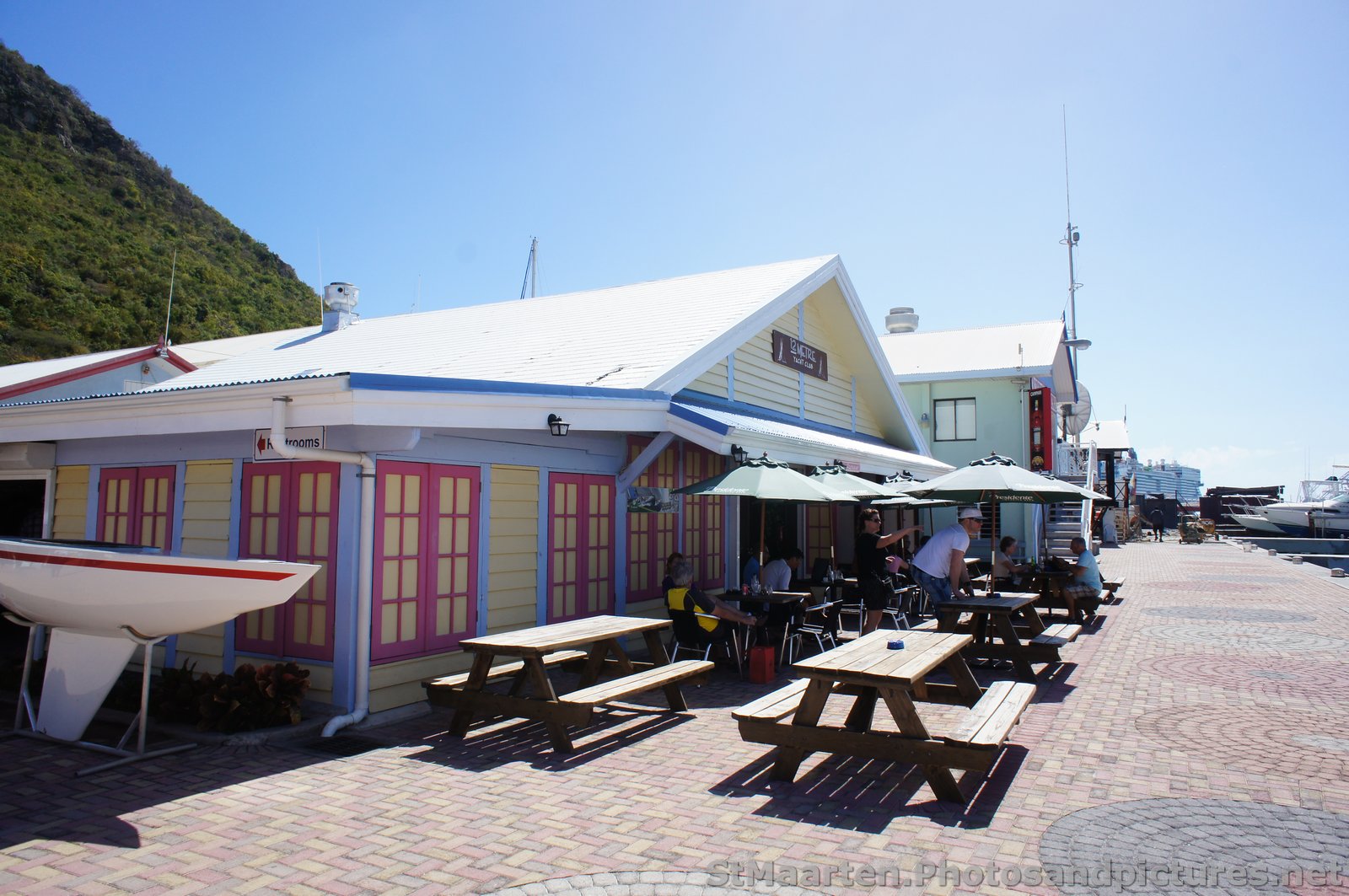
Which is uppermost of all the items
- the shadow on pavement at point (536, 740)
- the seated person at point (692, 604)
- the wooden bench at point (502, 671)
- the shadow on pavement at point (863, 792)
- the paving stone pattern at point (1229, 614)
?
the seated person at point (692, 604)

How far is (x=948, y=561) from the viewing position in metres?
9.38

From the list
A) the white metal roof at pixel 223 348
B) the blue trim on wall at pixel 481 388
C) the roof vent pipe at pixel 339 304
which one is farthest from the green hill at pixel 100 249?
the blue trim on wall at pixel 481 388

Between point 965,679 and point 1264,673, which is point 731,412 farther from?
point 1264,673

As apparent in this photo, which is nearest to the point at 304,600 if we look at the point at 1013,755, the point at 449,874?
the point at 449,874

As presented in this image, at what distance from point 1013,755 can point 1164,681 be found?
11.2 ft

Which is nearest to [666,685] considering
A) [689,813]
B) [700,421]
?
[689,813]

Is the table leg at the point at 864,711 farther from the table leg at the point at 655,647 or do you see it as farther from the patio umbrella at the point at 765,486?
the patio umbrella at the point at 765,486

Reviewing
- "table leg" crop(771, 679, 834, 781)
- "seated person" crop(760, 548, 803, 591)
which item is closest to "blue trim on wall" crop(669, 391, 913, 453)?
"seated person" crop(760, 548, 803, 591)

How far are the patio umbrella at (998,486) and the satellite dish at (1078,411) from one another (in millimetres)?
20957

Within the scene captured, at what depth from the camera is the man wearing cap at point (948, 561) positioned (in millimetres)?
9273

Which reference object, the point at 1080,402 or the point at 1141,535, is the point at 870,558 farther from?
the point at 1141,535

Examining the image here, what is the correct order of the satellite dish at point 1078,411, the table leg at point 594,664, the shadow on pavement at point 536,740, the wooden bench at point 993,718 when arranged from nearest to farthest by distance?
the wooden bench at point 993,718 → the shadow on pavement at point 536,740 → the table leg at point 594,664 → the satellite dish at point 1078,411

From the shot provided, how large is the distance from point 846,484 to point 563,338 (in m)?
3.98

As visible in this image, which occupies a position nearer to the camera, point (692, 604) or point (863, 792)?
point (863, 792)
